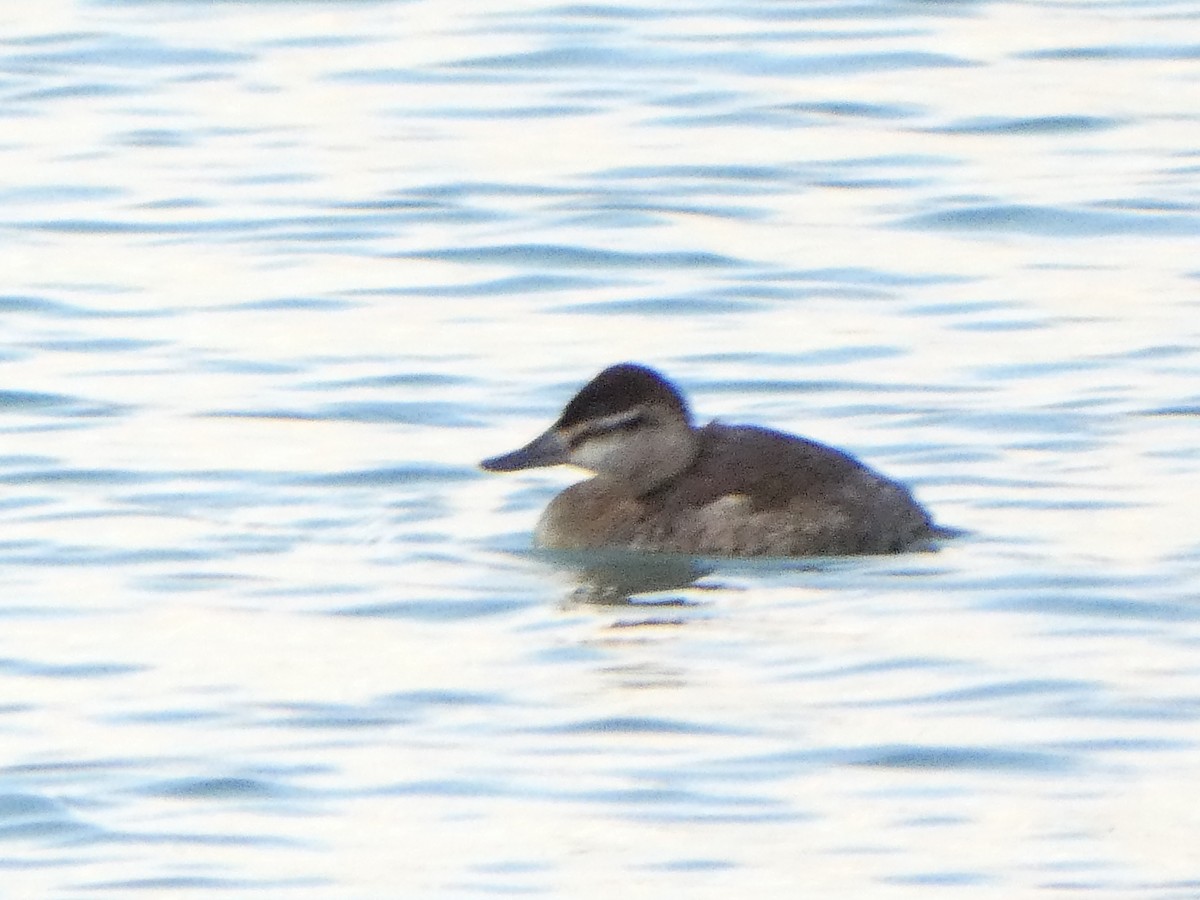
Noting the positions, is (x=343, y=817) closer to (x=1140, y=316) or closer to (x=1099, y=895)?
(x=1099, y=895)

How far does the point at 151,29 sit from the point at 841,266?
713 cm

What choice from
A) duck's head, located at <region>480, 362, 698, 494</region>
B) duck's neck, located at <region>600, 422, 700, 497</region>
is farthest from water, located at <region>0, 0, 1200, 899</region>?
duck's neck, located at <region>600, 422, 700, 497</region>

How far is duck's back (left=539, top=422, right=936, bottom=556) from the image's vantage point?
1047 centimetres

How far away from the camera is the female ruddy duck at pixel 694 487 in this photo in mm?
10484

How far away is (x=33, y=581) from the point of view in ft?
33.2

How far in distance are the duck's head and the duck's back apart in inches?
2.4

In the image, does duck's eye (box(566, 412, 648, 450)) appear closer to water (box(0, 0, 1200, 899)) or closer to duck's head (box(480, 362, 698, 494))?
duck's head (box(480, 362, 698, 494))

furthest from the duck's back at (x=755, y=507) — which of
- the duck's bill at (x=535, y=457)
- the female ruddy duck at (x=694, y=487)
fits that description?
the duck's bill at (x=535, y=457)

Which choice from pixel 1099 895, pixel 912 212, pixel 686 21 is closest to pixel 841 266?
pixel 912 212

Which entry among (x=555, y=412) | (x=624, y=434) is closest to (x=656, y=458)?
(x=624, y=434)

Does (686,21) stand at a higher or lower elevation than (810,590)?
higher

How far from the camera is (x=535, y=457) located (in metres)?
10.9

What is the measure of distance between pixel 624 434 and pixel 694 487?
28 centimetres

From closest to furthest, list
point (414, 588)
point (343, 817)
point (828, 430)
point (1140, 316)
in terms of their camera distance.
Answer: point (343, 817) → point (414, 588) → point (828, 430) → point (1140, 316)
